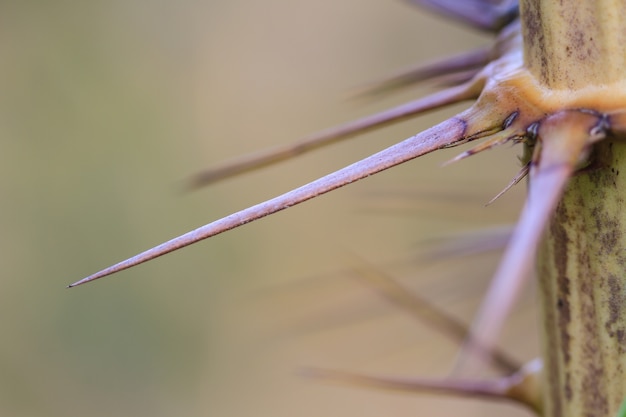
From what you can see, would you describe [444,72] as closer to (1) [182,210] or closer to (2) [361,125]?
(2) [361,125]

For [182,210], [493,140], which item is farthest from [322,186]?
[182,210]

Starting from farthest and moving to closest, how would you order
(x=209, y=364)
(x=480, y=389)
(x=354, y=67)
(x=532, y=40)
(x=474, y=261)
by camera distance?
(x=354, y=67) < (x=209, y=364) < (x=474, y=261) < (x=480, y=389) < (x=532, y=40)

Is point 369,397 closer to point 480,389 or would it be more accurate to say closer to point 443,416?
point 443,416

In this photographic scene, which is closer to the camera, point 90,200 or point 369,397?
point 90,200

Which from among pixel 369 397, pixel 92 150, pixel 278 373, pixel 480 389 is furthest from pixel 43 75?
pixel 480 389

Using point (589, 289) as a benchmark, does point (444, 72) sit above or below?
above
